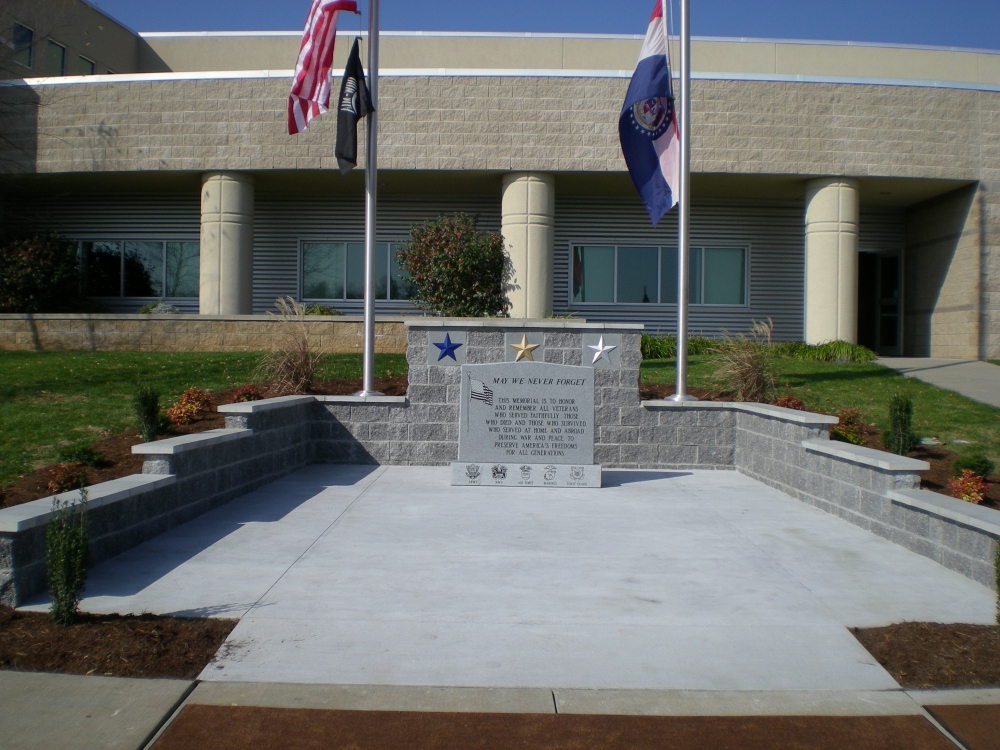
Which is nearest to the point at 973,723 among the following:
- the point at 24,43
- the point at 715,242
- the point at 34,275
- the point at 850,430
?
the point at 850,430

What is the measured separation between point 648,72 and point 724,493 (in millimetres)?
5750

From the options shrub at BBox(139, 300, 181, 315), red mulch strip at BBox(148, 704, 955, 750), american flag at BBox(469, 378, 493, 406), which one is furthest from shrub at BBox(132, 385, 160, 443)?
shrub at BBox(139, 300, 181, 315)

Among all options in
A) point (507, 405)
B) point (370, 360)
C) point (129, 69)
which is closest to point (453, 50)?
point (129, 69)

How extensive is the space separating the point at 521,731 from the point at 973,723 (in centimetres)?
202

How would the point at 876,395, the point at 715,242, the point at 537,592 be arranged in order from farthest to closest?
the point at 715,242 < the point at 876,395 < the point at 537,592

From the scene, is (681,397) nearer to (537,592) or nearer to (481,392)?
(481,392)

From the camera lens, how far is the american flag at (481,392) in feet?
30.6

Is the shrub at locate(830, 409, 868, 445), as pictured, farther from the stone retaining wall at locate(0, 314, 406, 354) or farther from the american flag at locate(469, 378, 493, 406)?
the stone retaining wall at locate(0, 314, 406, 354)

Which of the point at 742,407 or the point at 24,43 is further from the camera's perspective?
the point at 24,43

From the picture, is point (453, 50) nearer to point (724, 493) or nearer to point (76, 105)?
point (76, 105)

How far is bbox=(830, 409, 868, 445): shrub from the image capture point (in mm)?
9141

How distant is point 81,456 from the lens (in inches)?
300

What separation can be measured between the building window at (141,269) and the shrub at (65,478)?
15.6 meters

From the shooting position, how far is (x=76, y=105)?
19484 millimetres
